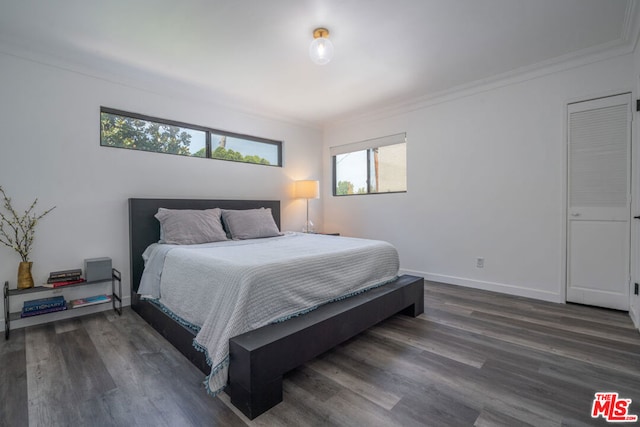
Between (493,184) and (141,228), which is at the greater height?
(493,184)

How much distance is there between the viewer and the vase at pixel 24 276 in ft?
8.00

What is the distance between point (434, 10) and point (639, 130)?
2.00m

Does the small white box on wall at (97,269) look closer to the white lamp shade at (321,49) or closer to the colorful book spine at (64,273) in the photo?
the colorful book spine at (64,273)

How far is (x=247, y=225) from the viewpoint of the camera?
342 cm

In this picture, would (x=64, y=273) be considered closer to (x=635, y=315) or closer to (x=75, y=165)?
(x=75, y=165)

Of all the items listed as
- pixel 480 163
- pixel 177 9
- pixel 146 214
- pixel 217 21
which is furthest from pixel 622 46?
pixel 146 214

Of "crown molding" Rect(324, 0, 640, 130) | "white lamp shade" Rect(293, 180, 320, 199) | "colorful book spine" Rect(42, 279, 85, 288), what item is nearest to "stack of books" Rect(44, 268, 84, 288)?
"colorful book spine" Rect(42, 279, 85, 288)

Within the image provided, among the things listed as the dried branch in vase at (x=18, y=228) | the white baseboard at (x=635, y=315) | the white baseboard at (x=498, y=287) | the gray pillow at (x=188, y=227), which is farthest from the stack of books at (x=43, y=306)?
the white baseboard at (x=635, y=315)

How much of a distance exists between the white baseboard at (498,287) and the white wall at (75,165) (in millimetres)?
3147

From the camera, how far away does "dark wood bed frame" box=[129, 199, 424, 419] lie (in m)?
1.44

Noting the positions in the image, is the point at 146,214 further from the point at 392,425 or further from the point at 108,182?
the point at 392,425

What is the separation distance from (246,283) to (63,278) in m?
2.12

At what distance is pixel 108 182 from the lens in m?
3.00

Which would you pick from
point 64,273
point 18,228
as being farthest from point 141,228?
point 18,228
